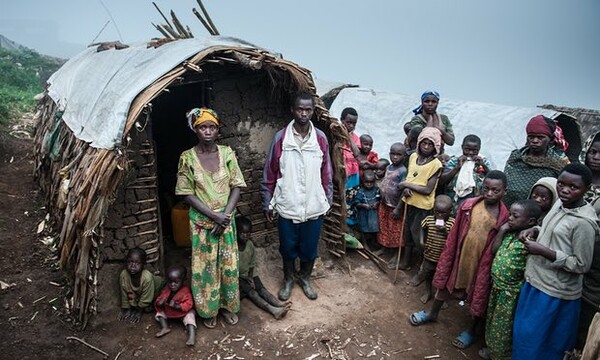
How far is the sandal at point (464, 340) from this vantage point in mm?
3697

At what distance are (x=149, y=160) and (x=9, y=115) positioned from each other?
9137 mm

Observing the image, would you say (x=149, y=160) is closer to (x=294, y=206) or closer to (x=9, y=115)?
(x=294, y=206)

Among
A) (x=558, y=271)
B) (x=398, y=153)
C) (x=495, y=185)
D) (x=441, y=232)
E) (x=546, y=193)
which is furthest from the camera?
(x=398, y=153)

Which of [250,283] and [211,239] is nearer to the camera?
[211,239]

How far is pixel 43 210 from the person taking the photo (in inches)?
241

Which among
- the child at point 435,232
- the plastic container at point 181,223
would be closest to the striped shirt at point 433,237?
the child at point 435,232

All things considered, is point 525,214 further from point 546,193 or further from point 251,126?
point 251,126

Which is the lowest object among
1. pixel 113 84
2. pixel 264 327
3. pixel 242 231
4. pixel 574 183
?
pixel 264 327

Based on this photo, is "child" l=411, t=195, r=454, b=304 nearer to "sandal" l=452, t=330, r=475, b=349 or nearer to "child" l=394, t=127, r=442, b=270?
"child" l=394, t=127, r=442, b=270

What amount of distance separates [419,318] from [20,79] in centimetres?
1718

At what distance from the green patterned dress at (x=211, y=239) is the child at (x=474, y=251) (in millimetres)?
1916

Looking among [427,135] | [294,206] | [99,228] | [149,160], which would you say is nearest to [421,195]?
[427,135]

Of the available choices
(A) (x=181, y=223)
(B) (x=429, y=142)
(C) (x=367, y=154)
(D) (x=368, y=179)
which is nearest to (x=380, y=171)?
(D) (x=368, y=179)

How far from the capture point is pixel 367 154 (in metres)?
5.45
